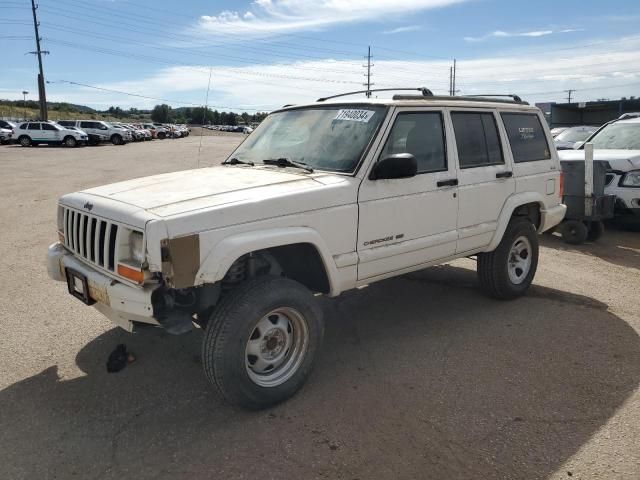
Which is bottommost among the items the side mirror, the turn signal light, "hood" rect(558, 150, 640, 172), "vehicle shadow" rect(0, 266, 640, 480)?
"vehicle shadow" rect(0, 266, 640, 480)

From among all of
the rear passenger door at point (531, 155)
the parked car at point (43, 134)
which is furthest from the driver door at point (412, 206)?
the parked car at point (43, 134)

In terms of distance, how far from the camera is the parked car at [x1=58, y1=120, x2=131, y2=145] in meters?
39.0

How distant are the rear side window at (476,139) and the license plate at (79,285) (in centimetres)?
316

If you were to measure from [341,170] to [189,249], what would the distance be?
140cm

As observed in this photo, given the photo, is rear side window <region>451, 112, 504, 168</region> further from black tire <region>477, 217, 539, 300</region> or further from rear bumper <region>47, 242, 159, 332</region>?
rear bumper <region>47, 242, 159, 332</region>

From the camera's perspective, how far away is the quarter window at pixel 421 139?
13.9 ft

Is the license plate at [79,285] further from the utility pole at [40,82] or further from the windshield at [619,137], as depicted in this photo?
the utility pole at [40,82]

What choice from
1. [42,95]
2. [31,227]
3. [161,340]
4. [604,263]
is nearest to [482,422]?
[161,340]

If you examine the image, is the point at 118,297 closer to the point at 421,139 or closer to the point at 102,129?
the point at 421,139

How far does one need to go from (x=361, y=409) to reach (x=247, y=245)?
4.30 feet

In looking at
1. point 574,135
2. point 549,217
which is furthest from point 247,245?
point 574,135

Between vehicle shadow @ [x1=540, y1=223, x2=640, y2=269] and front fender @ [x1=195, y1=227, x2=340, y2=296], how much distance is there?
5539mm

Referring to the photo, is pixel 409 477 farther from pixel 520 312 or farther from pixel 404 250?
pixel 520 312

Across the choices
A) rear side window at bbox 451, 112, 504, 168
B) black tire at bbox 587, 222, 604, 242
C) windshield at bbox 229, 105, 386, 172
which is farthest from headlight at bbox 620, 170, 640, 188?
windshield at bbox 229, 105, 386, 172
